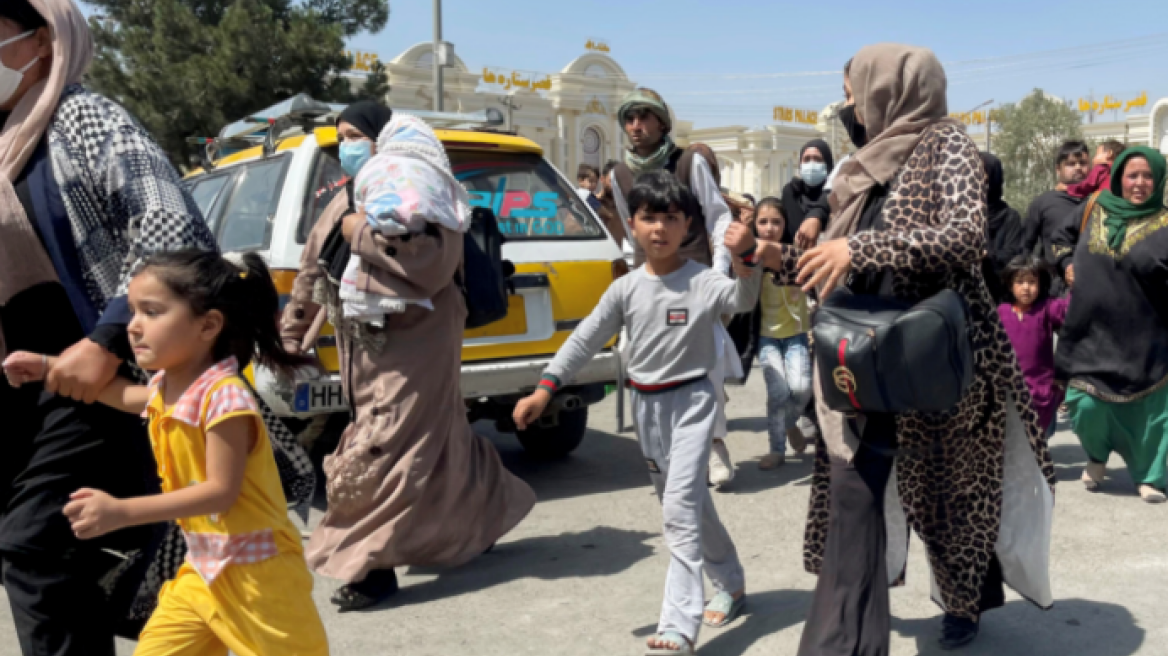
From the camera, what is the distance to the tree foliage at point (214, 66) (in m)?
22.7

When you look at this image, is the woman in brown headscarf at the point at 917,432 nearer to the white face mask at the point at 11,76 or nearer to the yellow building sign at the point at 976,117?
the white face mask at the point at 11,76

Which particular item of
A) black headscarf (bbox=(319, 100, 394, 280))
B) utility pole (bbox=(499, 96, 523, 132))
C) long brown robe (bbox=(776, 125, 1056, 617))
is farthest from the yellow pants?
utility pole (bbox=(499, 96, 523, 132))

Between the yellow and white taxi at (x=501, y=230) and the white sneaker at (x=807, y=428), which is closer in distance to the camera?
the yellow and white taxi at (x=501, y=230)

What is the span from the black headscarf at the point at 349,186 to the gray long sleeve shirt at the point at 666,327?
1.10 meters

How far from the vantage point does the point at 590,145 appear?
2566 inches

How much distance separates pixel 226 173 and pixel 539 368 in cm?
238

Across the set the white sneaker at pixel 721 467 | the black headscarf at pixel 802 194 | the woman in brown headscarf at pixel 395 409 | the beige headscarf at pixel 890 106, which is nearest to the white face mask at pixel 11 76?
the woman in brown headscarf at pixel 395 409

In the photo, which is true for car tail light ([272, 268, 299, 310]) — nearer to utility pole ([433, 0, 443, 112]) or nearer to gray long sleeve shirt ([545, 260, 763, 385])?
gray long sleeve shirt ([545, 260, 763, 385])

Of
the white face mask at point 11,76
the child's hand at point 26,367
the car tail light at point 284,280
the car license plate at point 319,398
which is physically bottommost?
the car license plate at point 319,398

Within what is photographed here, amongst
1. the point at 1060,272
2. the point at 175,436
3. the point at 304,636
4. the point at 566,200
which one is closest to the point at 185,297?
the point at 175,436

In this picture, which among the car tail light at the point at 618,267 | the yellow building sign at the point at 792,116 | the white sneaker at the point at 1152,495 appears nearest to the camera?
the white sneaker at the point at 1152,495

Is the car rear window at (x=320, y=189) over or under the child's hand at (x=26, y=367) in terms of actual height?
over

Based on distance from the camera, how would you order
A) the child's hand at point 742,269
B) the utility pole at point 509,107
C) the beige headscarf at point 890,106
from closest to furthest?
the beige headscarf at point 890,106
the child's hand at point 742,269
the utility pole at point 509,107

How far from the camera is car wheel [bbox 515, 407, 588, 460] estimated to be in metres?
7.02
